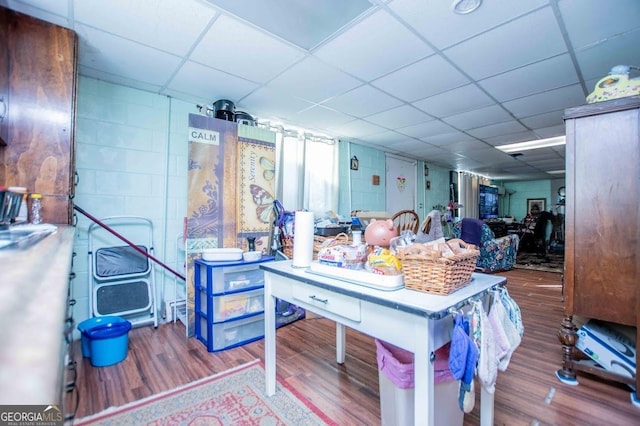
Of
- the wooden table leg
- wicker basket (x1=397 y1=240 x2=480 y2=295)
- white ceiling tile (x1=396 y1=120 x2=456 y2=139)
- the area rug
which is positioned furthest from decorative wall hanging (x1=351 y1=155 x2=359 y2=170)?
wicker basket (x1=397 y1=240 x2=480 y2=295)

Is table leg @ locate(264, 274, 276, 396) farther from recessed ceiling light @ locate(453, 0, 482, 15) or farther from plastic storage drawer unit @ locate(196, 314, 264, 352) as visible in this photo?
recessed ceiling light @ locate(453, 0, 482, 15)

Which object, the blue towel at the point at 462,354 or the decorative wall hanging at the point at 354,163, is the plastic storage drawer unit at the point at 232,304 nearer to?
the blue towel at the point at 462,354

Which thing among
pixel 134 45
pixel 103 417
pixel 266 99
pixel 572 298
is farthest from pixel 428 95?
pixel 103 417

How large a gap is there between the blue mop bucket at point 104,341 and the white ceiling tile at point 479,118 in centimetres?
402

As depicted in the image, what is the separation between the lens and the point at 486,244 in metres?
4.88

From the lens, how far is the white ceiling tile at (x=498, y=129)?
154 inches

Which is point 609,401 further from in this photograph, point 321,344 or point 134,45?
point 134,45

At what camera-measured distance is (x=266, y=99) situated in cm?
306

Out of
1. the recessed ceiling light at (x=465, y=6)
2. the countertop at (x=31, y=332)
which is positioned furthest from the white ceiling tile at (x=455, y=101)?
the countertop at (x=31, y=332)

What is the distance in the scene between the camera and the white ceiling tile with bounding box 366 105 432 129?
3377 mm

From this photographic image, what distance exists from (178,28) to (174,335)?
2413 millimetres

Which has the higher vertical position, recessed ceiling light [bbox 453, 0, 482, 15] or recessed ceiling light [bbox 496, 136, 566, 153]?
recessed ceiling light [bbox 496, 136, 566, 153]

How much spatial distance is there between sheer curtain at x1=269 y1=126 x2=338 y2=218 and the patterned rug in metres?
4.05

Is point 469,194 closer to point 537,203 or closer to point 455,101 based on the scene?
point 537,203
